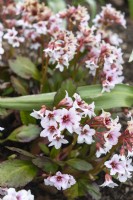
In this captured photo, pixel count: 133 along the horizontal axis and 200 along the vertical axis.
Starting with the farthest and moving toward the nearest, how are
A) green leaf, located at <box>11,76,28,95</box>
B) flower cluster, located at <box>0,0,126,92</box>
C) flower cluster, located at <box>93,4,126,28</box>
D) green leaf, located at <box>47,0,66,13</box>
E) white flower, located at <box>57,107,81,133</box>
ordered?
1. green leaf, located at <box>47,0,66,13</box>
2. flower cluster, located at <box>93,4,126,28</box>
3. green leaf, located at <box>11,76,28,95</box>
4. flower cluster, located at <box>0,0,126,92</box>
5. white flower, located at <box>57,107,81,133</box>

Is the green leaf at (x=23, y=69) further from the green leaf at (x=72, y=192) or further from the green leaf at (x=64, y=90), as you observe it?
the green leaf at (x=72, y=192)

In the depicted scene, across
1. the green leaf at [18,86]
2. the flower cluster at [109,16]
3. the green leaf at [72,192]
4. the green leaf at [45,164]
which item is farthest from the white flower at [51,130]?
the flower cluster at [109,16]

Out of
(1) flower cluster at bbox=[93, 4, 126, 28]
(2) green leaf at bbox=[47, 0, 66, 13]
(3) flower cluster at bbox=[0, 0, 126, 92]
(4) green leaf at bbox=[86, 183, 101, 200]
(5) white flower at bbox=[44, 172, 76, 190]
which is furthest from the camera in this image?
(2) green leaf at bbox=[47, 0, 66, 13]

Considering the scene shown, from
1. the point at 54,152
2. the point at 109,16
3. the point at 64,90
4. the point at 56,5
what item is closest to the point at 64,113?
the point at 64,90

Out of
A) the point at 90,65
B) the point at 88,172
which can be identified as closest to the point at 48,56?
the point at 90,65

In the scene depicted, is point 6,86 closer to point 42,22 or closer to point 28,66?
point 28,66

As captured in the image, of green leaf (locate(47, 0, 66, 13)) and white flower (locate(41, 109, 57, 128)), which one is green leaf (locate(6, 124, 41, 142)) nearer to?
white flower (locate(41, 109, 57, 128))

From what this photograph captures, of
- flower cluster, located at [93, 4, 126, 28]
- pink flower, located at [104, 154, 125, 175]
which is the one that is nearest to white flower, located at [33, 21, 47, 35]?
flower cluster, located at [93, 4, 126, 28]
